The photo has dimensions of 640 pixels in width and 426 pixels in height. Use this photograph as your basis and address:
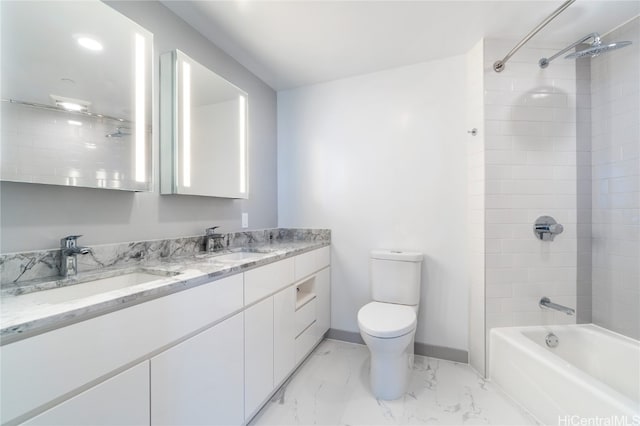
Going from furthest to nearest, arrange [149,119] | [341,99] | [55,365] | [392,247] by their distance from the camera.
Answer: [341,99] < [392,247] < [149,119] < [55,365]

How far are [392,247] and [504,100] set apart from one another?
1.32 metres

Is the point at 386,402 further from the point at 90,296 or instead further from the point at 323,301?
the point at 90,296

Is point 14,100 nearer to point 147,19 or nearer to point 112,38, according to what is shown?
point 112,38

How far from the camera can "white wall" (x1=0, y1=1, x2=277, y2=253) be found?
3.24ft

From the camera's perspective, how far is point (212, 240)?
1.69 m

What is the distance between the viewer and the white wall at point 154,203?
0.99 m

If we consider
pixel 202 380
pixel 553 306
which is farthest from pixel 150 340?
pixel 553 306

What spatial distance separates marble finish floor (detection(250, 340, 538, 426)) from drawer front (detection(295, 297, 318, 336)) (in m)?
0.31

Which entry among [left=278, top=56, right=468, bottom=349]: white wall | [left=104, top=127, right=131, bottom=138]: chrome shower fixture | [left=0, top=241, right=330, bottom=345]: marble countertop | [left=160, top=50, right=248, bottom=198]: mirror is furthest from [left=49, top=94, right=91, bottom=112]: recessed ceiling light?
[left=278, top=56, right=468, bottom=349]: white wall

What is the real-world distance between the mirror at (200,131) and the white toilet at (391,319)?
1237 millimetres

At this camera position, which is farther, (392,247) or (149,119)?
(392,247)

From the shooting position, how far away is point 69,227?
3.59 ft

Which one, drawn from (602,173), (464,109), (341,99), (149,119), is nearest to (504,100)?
(464,109)

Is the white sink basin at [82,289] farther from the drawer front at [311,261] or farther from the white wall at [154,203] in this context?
the drawer front at [311,261]
